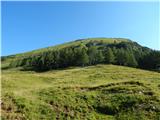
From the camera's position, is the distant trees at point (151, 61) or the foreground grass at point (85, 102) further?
the distant trees at point (151, 61)

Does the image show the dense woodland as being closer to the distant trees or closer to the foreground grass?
the distant trees

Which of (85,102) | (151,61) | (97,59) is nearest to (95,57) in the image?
(97,59)

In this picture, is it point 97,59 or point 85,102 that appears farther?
point 97,59

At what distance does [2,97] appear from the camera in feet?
122

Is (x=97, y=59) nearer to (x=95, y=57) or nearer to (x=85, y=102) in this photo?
(x=95, y=57)

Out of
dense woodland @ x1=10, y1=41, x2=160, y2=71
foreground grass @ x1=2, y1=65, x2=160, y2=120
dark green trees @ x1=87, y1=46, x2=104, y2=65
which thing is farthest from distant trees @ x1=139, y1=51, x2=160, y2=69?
foreground grass @ x1=2, y1=65, x2=160, y2=120

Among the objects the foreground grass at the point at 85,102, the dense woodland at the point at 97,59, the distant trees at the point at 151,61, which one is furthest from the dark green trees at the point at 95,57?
→ the foreground grass at the point at 85,102

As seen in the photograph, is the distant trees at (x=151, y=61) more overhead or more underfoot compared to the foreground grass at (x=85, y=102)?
more underfoot

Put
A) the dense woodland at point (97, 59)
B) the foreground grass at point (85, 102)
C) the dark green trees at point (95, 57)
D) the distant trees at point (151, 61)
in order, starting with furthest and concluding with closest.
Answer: the dark green trees at point (95, 57) < the dense woodland at point (97, 59) < the distant trees at point (151, 61) < the foreground grass at point (85, 102)

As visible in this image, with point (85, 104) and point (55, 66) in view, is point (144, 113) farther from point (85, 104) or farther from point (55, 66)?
point (55, 66)

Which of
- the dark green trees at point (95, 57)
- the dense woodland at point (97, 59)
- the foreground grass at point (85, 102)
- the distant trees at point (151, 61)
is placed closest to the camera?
the foreground grass at point (85, 102)

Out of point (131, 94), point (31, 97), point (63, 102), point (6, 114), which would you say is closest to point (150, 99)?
point (131, 94)

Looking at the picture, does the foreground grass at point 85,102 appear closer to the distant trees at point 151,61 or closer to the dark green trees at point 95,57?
the distant trees at point 151,61

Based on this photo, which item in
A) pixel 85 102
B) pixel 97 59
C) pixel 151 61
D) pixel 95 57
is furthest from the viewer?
pixel 95 57
